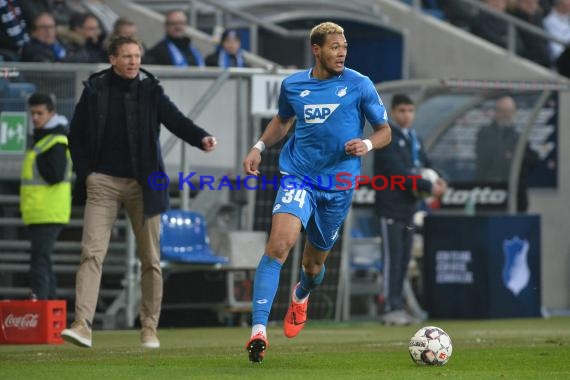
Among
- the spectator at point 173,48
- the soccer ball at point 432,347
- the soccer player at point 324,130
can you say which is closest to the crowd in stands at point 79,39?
the spectator at point 173,48

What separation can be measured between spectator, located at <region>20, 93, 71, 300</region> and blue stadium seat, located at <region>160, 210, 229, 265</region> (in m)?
1.29

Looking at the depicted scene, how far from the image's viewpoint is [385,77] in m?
24.2

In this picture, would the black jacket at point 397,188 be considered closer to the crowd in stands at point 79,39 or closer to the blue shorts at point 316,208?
the crowd in stands at point 79,39

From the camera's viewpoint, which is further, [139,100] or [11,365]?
[139,100]

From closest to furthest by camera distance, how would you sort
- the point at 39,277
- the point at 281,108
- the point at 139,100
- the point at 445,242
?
1. the point at 281,108
2. the point at 139,100
3. the point at 39,277
4. the point at 445,242

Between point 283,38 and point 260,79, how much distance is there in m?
6.35

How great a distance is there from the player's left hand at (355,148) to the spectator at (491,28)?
595 inches

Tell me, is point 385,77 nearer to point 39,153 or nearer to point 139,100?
point 39,153

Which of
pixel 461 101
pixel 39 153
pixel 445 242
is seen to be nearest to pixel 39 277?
pixel 39 153

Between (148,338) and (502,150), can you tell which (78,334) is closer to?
(148,338)

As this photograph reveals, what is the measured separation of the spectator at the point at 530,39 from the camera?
85.0 feet

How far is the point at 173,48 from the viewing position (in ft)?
62.6

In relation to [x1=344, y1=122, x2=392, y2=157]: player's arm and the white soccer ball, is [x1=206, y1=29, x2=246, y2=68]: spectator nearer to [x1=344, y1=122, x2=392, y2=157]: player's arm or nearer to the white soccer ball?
the white soccer ball

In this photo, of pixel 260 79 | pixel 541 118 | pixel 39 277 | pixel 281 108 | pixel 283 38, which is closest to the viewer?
pixel 281 108
